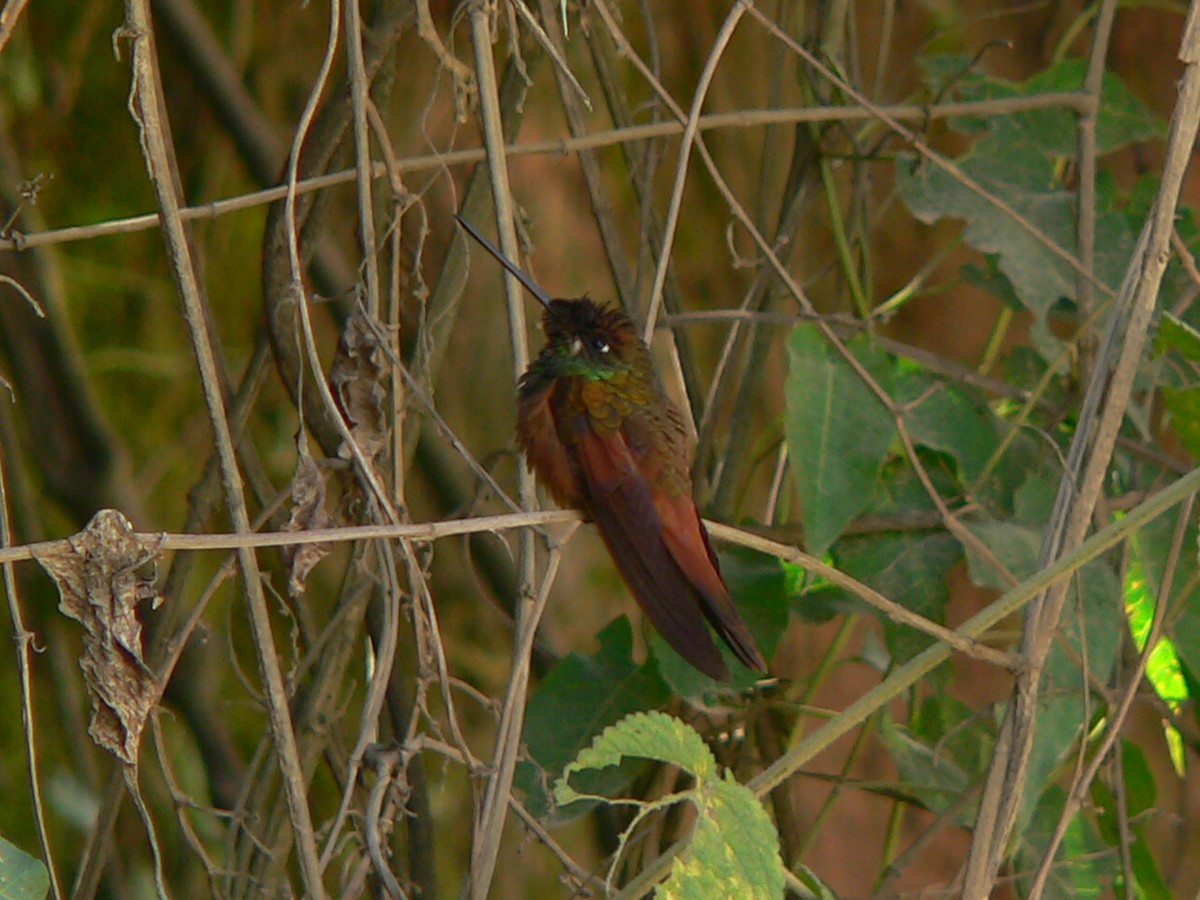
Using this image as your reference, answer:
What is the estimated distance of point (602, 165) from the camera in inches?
111

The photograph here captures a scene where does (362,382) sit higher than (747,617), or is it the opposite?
(362,382)

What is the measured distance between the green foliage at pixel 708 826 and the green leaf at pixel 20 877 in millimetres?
375

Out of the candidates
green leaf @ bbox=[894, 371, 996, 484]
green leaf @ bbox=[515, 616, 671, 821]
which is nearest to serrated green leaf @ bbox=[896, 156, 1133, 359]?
green leaf @ bbox=[894, 371, 996, 484]

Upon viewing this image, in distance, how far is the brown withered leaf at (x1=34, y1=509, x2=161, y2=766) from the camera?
105 cm

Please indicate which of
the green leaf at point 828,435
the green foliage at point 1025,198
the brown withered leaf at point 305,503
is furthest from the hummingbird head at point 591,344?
the brown withered leaf at point 305,503

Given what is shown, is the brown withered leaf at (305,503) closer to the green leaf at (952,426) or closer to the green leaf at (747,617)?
the green leaf at (747,617)

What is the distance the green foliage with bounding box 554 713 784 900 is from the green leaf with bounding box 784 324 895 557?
59 centimetres

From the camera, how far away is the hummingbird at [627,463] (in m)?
1.70

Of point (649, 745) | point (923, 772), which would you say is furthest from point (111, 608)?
point (923, 772)

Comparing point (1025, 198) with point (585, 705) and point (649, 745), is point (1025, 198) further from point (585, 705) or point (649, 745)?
point (649, 745)

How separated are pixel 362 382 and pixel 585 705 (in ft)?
1.96

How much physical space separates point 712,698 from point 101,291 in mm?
1652

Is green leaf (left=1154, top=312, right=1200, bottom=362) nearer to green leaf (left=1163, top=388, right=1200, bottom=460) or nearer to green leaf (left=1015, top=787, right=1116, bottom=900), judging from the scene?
green leaf (left=1163, top=388, right=1200, bottom=460)

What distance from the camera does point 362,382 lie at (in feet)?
5.04
